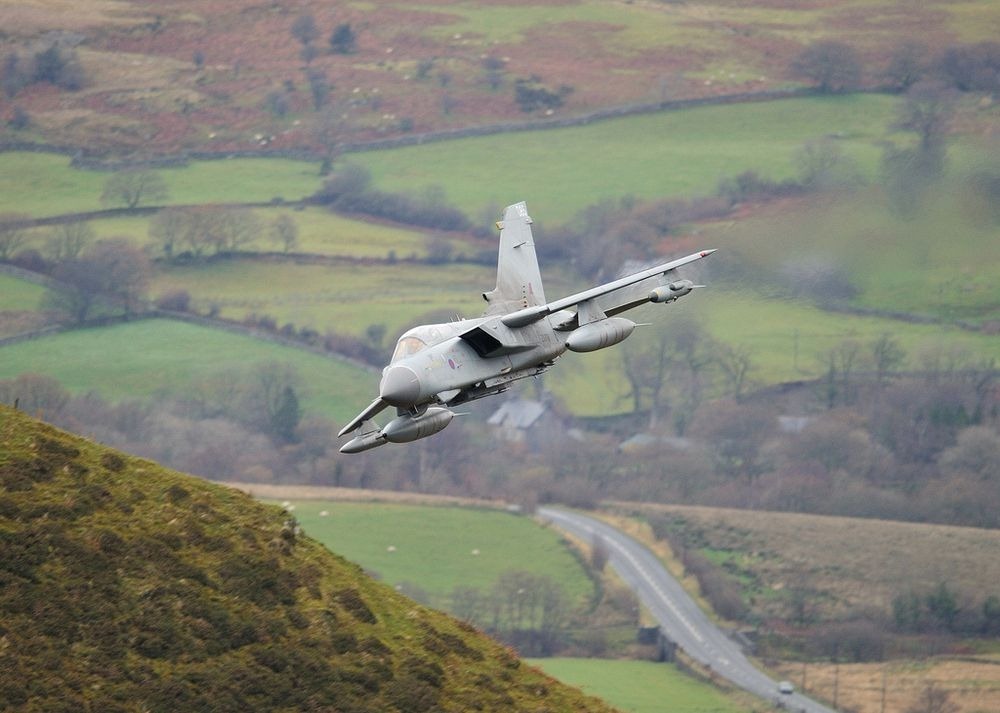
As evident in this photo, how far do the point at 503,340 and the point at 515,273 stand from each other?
5971 mm

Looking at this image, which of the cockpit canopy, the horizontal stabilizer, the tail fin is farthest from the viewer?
the tail fin

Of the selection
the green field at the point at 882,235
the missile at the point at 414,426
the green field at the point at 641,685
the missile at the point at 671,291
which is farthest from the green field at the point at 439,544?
the missile at the point at 414,426

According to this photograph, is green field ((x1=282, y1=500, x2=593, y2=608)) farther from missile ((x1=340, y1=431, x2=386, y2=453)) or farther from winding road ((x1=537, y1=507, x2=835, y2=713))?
missile ((x1=340, y1=431, x2=386, y2=453))

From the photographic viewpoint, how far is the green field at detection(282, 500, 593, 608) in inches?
5950

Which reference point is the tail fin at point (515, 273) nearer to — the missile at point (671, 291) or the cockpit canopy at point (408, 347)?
the missile at point (671, 291)

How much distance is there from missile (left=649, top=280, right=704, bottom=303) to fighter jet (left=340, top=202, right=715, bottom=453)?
36 mm

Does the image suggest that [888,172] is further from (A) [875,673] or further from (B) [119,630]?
(B) [119,630]

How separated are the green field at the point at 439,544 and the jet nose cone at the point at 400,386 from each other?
3566 inches

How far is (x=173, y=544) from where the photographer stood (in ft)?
197

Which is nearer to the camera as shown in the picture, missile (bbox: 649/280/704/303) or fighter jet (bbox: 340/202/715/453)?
fighter jet (bbox: 340/202/715/453)

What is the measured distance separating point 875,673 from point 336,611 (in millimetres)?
86652

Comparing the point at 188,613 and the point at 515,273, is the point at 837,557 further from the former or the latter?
the point at 188,613

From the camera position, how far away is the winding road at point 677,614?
13288 centimetres

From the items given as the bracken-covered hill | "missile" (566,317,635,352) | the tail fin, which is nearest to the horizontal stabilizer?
the bracken-covered hill
